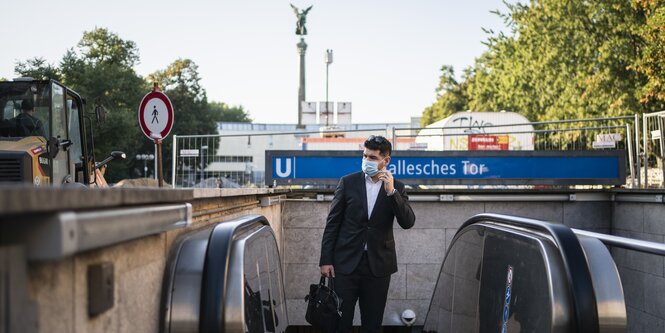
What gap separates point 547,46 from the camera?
3167 centimetres

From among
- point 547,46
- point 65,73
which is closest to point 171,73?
point 65,73

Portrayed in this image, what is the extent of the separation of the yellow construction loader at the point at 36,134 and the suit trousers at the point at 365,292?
17.1 feet

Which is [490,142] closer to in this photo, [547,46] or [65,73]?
[547,46]

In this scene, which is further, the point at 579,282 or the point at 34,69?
the point at 34,69

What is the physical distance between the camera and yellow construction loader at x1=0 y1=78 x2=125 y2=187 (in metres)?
9.54

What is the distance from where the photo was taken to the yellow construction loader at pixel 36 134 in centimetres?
954

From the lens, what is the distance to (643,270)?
29.0ft

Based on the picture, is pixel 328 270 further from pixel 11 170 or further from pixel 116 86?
pixel 116 86

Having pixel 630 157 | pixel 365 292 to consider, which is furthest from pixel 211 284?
pixel 630 157

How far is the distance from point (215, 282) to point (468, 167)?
29.1 feet

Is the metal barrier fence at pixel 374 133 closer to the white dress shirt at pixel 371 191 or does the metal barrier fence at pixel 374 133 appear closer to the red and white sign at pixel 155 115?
the red and white sign at pixel 155 115

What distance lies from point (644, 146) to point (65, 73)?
35.0 m

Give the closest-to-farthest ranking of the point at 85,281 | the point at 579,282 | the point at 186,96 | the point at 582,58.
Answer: the point at 85,281 < the point at 579,282 < the point at 582,58 < the point at 186,96

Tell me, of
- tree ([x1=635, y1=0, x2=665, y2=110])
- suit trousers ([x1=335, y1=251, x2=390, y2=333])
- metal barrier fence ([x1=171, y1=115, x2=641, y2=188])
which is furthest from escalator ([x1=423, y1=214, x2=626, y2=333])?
tree ([x1=635, y1=0, x2=665, y2=110])
